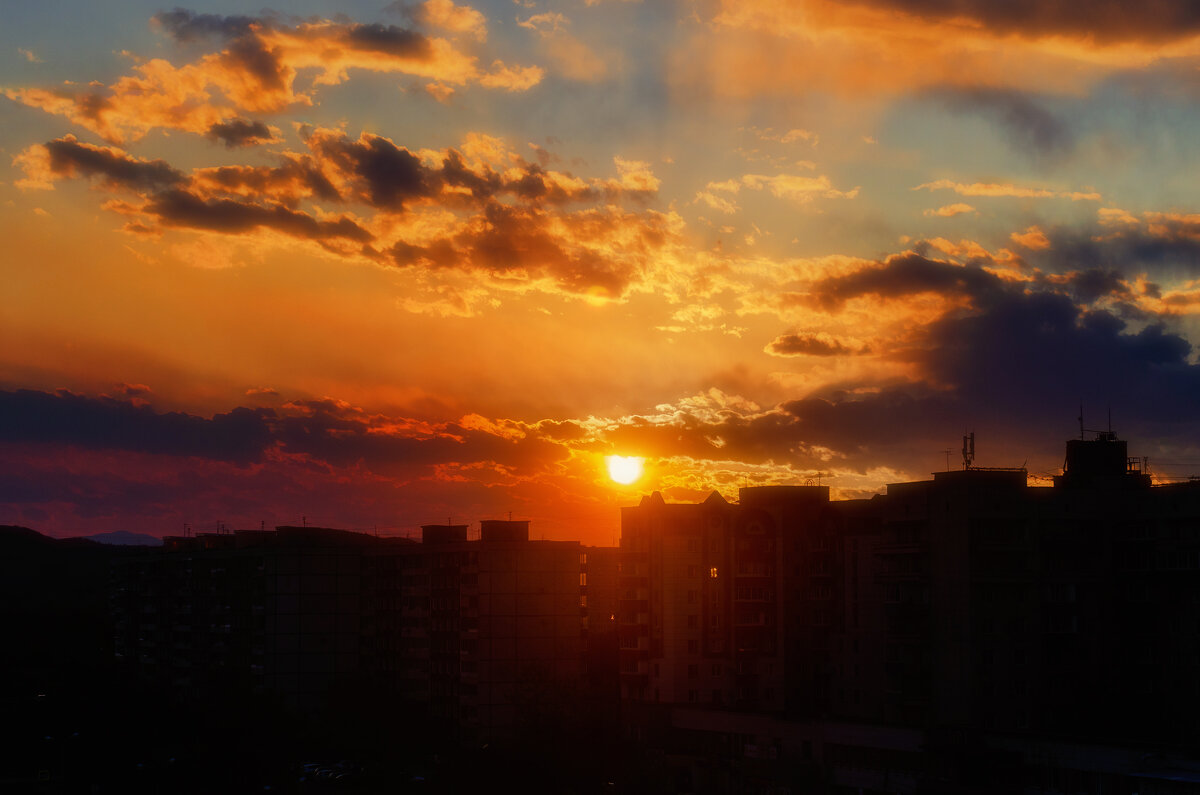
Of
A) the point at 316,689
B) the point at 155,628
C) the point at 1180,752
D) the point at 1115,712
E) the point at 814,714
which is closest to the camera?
the point at 1180,752

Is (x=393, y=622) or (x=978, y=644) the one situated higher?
(x=978, y=644)

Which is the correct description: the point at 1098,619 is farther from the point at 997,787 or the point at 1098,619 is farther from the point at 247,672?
the point at 247,672

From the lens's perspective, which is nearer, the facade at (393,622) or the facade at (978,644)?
the facade at (978,644)

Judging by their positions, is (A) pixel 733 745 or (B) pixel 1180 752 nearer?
(B) pixel 1180 752

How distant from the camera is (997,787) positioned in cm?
6619

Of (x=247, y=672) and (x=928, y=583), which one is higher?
(x=928, y=583)

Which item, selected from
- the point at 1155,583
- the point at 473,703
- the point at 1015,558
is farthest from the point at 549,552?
the point at 1155,583

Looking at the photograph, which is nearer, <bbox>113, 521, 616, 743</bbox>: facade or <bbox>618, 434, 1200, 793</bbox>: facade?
<bbox>618, 434, 1200, 793</bbox>: facade

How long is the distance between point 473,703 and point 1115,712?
51206mm

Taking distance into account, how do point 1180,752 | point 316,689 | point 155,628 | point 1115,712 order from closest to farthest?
point 1180,752 → point 1115,712 → point 316,689 → point 155,628

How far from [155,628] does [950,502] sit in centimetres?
10151

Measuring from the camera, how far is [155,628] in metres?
143

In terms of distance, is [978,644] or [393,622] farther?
[393,622]

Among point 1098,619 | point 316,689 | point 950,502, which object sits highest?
point 950,502
